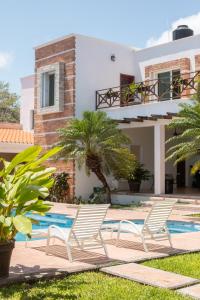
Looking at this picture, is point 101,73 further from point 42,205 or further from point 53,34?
point 42,205

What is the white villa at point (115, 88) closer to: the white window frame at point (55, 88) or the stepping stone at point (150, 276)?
the white window frame at point (55, 88)

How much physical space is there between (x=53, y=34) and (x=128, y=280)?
18874 millimetres

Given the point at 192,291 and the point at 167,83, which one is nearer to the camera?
the point at 192,291

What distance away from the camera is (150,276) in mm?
6305

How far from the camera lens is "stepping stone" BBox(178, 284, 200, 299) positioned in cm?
552

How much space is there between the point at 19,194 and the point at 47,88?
57.8 feet

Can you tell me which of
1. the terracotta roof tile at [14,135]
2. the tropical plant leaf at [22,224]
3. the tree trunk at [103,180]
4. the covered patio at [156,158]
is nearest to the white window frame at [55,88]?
the covered patio at [156,158]

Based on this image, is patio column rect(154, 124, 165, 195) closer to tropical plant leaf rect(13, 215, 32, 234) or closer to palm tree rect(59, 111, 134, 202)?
palm tree rect(59, 111, 134, 202)

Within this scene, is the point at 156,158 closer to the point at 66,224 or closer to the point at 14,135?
the point at 66,224

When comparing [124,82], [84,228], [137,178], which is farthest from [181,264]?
[124,82]

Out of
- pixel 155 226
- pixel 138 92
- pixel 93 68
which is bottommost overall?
pixel 155 226

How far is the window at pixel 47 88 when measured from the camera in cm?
2283

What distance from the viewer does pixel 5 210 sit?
19.7 feet

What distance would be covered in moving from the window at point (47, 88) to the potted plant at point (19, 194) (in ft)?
55.1
